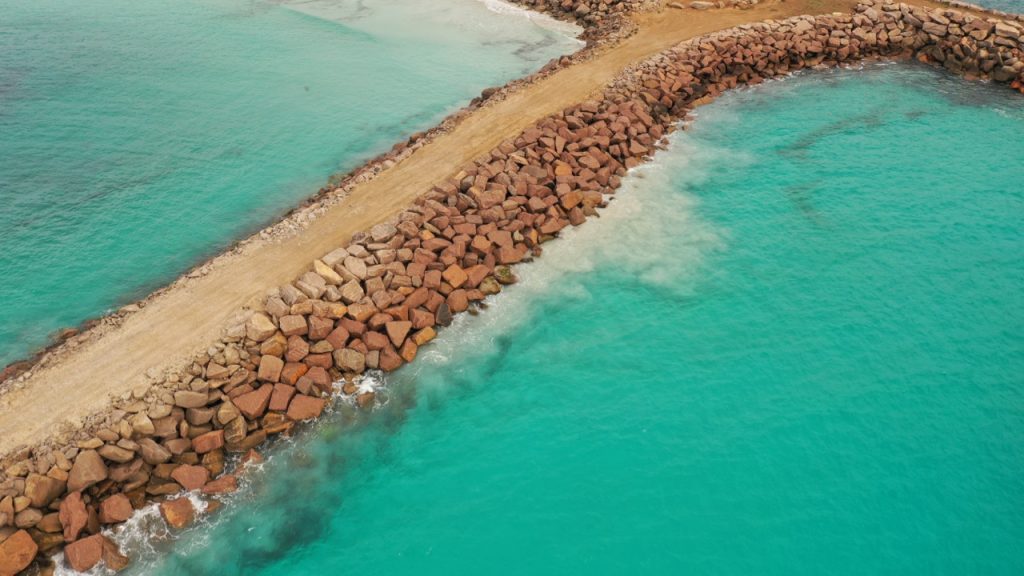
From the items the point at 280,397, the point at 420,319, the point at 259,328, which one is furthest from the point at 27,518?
the point at 420,319

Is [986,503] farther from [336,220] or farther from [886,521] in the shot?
[336,220]

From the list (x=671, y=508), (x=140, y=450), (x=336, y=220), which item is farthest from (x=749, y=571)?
(x=336, y=220)

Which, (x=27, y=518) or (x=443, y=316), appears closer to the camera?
(x=27, y=518)

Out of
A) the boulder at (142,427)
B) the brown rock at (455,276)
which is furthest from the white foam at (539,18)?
the boulder at (142,427)

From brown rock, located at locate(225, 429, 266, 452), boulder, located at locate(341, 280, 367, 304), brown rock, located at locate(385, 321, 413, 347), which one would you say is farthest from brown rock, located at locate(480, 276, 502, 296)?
brown rock, located at locate(225, 429, 266, 452)

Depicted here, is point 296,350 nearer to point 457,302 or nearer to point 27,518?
point 457,302

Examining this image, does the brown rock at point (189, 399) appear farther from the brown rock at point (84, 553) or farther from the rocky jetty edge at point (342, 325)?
the brown rock at point (84, 553)

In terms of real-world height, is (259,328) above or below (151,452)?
above

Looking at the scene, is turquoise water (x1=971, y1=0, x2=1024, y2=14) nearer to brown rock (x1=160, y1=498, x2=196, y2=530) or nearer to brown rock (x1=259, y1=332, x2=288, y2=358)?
brown rock (x1=259, y1=332, x2=288, y2=358)
